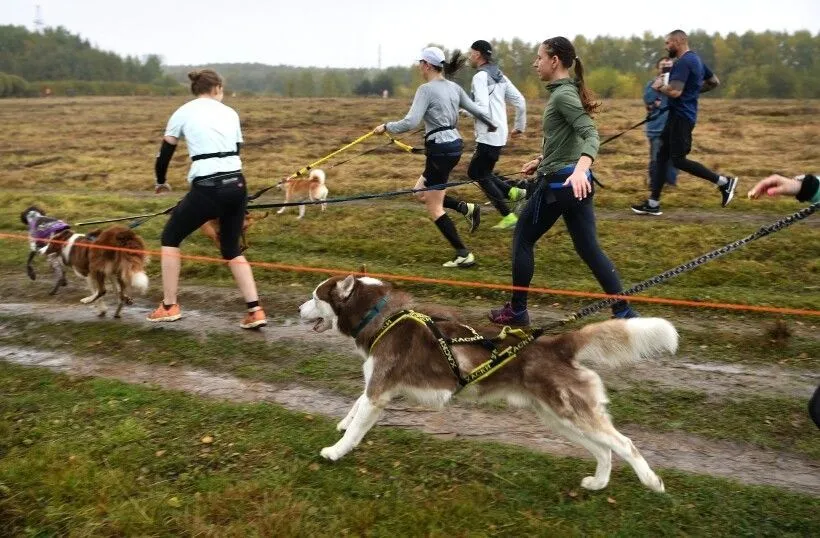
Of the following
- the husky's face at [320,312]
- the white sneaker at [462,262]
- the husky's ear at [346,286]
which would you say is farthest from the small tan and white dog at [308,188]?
the husky's ear at [346,286]

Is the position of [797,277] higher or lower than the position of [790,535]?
higher

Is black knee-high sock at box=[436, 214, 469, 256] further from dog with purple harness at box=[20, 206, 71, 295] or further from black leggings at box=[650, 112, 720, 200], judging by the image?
dog with purple harness at box=[20, 206, 71, 295]

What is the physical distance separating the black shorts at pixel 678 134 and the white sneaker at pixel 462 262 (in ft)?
10.4

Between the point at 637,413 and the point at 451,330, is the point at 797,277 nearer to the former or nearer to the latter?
the point at 637,413

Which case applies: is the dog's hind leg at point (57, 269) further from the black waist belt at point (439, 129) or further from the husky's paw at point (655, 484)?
the husky's paw at point (655, 484)

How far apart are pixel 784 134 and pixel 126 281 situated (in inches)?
784

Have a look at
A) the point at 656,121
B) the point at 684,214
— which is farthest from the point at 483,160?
the point at 656,121

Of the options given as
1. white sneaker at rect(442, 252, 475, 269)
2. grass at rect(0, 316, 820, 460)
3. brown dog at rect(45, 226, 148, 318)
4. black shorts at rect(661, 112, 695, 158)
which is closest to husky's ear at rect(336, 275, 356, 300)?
grass at rect(0, 316, 820, 460)

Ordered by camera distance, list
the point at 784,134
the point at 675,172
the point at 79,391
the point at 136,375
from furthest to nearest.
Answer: the point at 784,134
the point at 675,172
the point at 136,375
the point at 79,391

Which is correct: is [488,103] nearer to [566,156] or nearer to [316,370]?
[566,156]

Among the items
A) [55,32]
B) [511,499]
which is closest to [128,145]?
[511,499]

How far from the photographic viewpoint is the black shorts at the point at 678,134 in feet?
28.2

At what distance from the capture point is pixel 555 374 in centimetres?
376

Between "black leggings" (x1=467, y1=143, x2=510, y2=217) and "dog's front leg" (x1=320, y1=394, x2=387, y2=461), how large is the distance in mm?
4905
